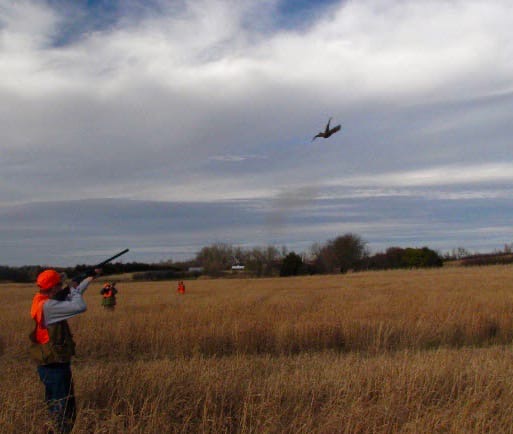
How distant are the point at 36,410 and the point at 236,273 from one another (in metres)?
84.0

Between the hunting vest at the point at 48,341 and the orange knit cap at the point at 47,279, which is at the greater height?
the orange knit cap at the point at 47,279

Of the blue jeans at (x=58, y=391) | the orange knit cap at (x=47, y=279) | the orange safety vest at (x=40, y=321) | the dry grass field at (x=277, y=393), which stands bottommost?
the dry grass field at (x=277, y=393)

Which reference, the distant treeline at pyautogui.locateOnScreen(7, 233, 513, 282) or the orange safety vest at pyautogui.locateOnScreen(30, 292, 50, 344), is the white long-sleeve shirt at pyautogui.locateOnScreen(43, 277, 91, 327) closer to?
the orange safety vest at pyautogui.locateOnScreen(30, 292, 50, 344)

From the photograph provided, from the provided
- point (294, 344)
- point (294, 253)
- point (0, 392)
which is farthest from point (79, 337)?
point (294, 253)

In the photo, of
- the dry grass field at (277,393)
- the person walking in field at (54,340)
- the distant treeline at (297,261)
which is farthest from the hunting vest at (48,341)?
the distant treeline at (297,261)

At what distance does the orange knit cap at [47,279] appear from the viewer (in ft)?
21.1

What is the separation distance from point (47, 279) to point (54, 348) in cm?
78

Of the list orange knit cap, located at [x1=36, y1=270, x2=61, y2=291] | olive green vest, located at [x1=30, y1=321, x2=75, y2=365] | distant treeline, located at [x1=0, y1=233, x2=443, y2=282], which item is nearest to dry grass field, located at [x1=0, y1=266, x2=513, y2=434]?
olive green vest, located at [x1=30, y1=321, x2=75, y2=365]

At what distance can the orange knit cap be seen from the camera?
21.1 feet

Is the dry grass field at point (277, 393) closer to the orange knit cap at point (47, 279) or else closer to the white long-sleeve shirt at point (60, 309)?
the white long-sleeve shirt at point (60, 309)

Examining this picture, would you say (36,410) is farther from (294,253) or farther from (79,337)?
(294,253)

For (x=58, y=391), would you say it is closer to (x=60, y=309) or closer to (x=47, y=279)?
(x=60, y=309)

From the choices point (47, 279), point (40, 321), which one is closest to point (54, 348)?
point (40, 321)

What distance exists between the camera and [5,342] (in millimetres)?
14570
